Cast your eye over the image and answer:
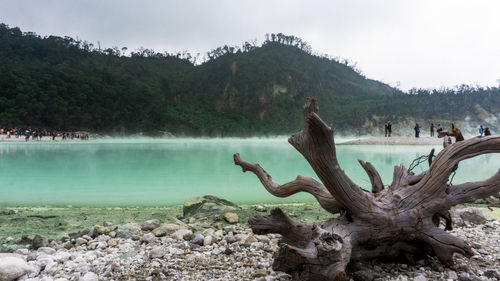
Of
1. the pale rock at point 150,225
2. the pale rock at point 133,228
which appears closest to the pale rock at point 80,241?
the pale rock at point 133,228

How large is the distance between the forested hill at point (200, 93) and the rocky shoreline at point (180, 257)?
44.4m

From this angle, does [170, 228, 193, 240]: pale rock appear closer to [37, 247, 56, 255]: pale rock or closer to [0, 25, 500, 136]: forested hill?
[37, 247, 56, 255]: pale rock

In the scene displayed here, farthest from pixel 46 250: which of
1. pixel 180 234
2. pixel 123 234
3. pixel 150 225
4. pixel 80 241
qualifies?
pixel 180 234

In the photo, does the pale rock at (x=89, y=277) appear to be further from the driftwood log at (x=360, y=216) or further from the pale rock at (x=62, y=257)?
the driftwood log at (x=360, y=216)

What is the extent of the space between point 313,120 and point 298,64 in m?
81.4

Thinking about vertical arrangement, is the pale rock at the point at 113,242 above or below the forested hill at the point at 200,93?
below

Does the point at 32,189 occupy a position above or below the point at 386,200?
below

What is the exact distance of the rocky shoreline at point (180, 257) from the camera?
217 cm

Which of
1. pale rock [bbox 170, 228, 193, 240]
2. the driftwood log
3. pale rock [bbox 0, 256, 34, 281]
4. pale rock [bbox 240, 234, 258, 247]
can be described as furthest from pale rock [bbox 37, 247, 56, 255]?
the driftwood log

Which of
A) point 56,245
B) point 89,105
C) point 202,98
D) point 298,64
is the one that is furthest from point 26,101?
point 298,64

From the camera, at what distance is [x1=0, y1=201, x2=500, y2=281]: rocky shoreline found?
7.11ft

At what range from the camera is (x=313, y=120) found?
1755 mm

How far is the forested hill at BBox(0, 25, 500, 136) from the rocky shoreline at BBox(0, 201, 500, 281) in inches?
1749

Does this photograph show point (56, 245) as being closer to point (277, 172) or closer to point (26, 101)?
point (277, 172)
